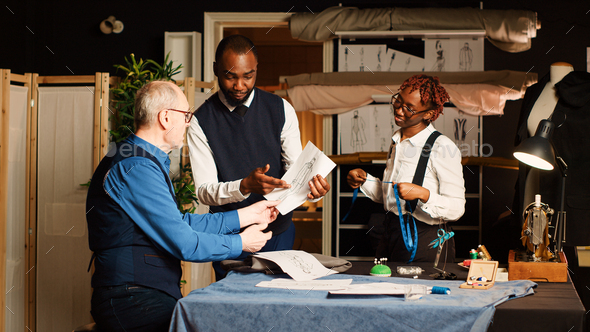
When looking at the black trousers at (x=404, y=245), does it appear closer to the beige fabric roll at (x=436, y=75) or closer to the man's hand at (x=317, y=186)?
the man's hand at (x=317, y=186)

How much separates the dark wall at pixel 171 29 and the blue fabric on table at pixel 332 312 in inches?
136

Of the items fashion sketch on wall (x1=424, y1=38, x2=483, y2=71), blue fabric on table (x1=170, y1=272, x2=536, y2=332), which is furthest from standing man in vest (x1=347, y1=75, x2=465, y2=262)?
fashion sketch on wall (x1=424, y1=38, x2=483, y2=71)

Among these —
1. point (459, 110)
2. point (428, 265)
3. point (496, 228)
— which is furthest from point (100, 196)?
point (459, 110)

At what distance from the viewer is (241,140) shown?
2.46m

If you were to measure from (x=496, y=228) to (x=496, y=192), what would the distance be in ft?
3.43

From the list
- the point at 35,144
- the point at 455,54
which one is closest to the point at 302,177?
the point at 35,144

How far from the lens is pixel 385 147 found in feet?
16.9

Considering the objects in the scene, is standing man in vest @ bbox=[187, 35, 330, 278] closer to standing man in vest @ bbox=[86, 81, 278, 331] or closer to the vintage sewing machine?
standing man in vest @ bbox=[86, 81, 278, 331]

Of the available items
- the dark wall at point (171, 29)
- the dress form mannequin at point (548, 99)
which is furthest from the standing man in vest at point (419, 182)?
the dark wall at point (171, 29)

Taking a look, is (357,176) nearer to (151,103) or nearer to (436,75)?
(151,103)

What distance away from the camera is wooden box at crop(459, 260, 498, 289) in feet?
5.61

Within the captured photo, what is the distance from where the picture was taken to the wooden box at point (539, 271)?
1.83 metres

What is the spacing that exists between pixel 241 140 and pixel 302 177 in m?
0.43

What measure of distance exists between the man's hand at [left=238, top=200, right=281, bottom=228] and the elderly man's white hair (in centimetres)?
52
